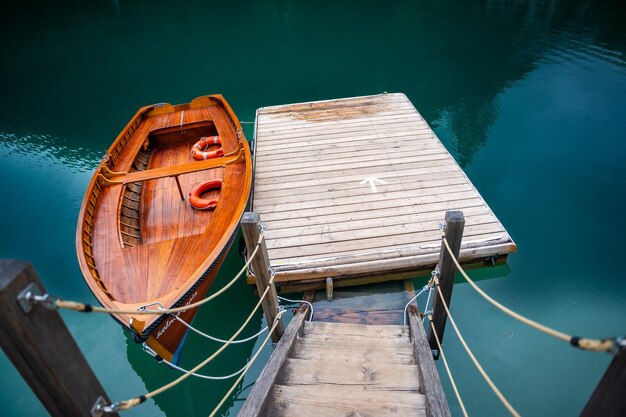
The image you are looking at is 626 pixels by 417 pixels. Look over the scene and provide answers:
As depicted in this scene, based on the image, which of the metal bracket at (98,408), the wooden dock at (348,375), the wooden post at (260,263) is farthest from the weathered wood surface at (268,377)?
the metal bracket at (98,408)

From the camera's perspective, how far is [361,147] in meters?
6.68

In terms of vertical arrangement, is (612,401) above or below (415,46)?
above

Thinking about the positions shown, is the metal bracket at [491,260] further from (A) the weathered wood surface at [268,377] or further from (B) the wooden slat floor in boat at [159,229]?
(B) the wooden slat floor in boat at [159,229]

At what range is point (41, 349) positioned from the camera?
133 centimetres

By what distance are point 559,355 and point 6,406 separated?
6.39 m

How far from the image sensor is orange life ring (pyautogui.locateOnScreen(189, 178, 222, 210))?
504cm

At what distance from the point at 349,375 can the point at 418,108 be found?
28.8ft

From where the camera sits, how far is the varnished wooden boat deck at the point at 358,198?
4.62m

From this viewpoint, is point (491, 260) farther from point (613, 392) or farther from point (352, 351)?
point (613, 392)

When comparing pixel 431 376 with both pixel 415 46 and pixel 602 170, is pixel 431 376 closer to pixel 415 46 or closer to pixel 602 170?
pixel 602 170

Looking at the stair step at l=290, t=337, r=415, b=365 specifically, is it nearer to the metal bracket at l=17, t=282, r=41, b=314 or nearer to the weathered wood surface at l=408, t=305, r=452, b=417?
the weathered wood surface at l=408, t=305, r=452, b=417

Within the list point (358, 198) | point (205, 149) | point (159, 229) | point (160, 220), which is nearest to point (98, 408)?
point (159, 229)

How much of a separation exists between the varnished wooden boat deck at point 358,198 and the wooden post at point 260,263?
3.06 feet

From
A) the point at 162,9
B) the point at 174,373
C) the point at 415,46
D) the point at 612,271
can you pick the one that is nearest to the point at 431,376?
the point at 174,373
